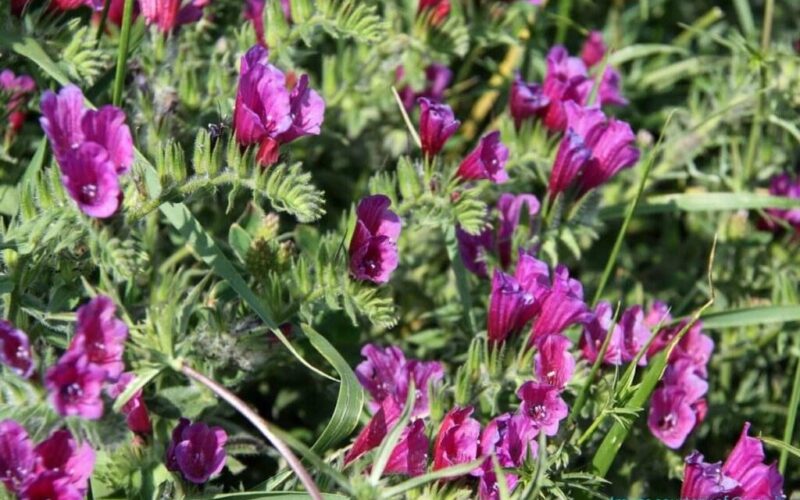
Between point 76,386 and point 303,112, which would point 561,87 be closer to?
point 303,112

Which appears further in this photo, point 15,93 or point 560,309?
point 15,93

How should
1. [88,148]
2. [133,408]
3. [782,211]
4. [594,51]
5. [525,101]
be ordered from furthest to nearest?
1. [594,51]
2. [782,211]
3. [525,101]
4. [133,408]
5. [88,148]

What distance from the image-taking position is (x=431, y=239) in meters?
3.03

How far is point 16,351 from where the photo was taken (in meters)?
1.80

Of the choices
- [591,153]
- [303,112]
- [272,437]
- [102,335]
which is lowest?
[272,437]

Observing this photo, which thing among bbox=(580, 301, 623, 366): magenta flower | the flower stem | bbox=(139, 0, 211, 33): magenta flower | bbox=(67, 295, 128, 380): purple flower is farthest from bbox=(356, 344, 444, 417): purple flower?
bbox=(139, 0, 211, 33): magenta flower

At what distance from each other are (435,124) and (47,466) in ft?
3.67

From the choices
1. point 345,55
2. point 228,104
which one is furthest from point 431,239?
point 228,104

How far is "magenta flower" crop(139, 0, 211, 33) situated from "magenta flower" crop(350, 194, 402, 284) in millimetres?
717

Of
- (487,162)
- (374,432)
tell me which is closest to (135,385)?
(374,432)

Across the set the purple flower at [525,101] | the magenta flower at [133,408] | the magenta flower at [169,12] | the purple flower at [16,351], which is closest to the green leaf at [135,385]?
the magenta flower at [133,408]

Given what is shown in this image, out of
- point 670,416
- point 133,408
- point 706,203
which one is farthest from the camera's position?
point 706,203

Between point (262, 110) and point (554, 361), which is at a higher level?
point (262, 110)

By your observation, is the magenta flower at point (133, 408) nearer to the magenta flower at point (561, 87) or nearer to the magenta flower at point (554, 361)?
the magenta flower at point (554, 361)
